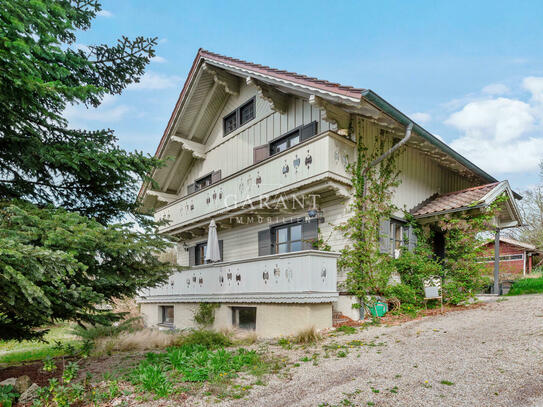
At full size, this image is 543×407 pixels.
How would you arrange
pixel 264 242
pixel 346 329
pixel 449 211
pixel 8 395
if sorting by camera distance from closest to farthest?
pixel 8 395 < pixel 346 329 < pixel 449 211 < pixel 264 242

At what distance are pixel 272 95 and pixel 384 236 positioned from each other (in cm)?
570

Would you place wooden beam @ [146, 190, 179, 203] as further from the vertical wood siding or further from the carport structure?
the carport structure

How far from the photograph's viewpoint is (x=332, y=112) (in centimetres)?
1035

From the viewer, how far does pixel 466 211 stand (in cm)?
1150

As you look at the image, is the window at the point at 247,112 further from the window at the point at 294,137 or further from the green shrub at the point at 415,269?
the green shrub at the point at 415,269

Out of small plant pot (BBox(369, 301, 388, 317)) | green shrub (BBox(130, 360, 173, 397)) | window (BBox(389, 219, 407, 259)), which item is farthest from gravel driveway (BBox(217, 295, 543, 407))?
window (BBox(389, 219, 407, 259))

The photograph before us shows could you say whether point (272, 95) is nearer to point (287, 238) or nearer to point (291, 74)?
point (291, 74)

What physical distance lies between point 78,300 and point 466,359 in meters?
6.08

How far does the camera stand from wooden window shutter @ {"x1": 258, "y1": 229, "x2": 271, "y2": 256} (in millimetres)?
12575

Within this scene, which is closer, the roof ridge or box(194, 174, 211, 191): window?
the roof ridge

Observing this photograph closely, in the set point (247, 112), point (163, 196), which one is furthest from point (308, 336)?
point (163, 196)

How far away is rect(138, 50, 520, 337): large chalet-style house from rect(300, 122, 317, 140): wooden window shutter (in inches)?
2.3

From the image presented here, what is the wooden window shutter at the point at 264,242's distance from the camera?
12.6 meters

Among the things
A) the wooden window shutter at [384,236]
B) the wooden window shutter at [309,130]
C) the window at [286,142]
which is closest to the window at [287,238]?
the wooden window shutter at [384,236]
